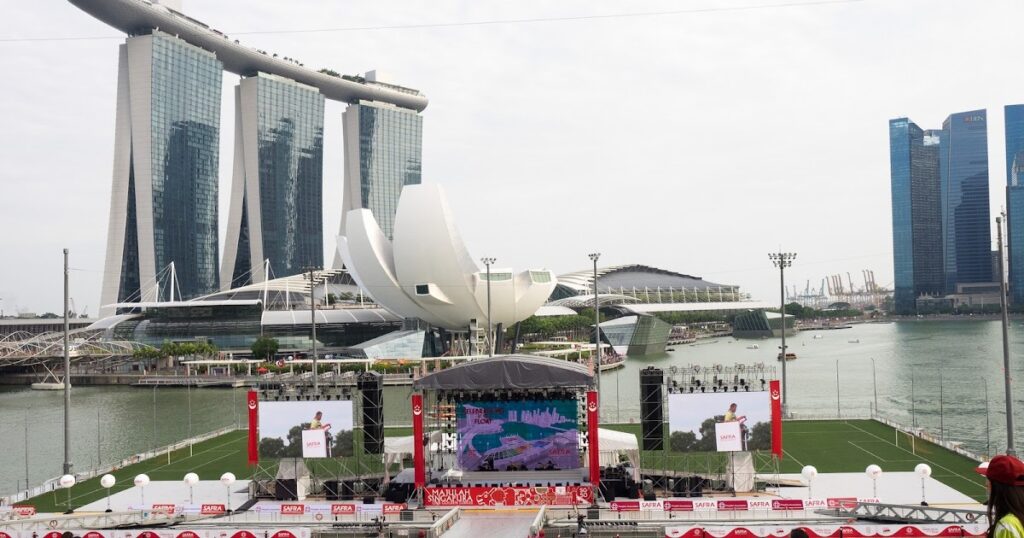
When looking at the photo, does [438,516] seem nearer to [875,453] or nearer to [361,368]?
[875,453]

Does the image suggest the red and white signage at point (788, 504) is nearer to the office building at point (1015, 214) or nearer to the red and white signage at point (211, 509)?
the red and white signage at point (211, 509)

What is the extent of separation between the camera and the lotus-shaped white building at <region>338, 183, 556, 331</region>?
57.1 meters

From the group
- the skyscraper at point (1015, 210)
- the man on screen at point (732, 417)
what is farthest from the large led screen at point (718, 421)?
the skyscraper at point (1015, 210)

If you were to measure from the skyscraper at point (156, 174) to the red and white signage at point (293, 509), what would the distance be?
272 ft

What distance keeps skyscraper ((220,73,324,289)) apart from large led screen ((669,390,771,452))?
9984 centimetres

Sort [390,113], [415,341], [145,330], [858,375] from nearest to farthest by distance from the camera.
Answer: [858,375] → [415,341] → [145,330] → [390,113]

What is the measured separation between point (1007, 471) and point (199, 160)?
108168 mm

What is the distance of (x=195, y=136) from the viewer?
102500 mm

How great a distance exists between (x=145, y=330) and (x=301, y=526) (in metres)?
67.6

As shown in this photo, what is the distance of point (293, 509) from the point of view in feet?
63.3

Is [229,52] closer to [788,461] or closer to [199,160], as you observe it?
[199,160]

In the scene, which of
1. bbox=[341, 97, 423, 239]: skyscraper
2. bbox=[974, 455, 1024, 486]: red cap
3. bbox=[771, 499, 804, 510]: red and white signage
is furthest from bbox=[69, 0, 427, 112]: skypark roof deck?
bbox=[974, 455, 1024, 486]: red cap

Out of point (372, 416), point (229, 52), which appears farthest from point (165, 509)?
point (229, 52)

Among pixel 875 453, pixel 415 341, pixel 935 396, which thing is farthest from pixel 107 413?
pixel 935 396
